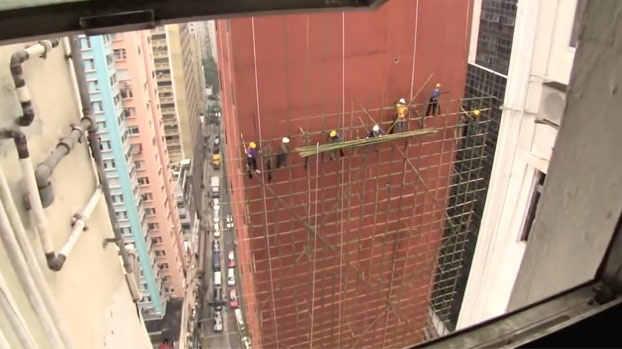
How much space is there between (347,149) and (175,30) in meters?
3.18

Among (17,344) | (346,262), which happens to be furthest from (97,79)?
(17,344)

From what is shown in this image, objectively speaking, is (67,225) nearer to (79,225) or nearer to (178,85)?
(79,225)

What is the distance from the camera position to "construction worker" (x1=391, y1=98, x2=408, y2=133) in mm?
1526

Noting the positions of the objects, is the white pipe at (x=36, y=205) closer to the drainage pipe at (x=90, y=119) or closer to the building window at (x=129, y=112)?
the drainage pipe at (x=90, y=119)

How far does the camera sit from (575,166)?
16.5 inches

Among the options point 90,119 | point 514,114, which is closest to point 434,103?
point 514,114

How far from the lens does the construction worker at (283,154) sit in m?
1.45

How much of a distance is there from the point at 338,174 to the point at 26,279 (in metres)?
1.06

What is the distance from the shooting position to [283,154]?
1475mm

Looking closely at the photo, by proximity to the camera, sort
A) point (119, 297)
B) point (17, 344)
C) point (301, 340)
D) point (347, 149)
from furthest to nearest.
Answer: point (301, 340) < point (347, 149) < point (119, 297) < point (17, 344)

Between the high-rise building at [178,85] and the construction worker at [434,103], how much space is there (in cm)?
270

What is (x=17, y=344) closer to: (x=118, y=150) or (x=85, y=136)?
(x=85, y=136)

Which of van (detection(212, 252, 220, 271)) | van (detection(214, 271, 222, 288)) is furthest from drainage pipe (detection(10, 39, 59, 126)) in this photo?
van (detection(214, 271, 222, 288))

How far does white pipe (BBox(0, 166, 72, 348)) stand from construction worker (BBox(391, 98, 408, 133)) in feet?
3.63
